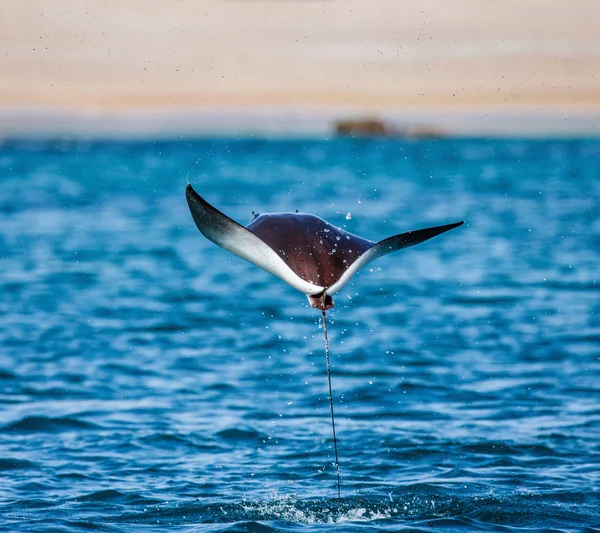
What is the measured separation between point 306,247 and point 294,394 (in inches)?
262

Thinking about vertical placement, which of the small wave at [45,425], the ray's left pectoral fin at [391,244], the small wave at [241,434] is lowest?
the small wave at [241,434]

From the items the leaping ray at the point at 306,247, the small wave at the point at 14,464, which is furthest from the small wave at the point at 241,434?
the leaping ray at the point at 306,247

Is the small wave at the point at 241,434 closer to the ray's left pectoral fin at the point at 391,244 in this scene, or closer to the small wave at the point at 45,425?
the small wave at the point at 45,425

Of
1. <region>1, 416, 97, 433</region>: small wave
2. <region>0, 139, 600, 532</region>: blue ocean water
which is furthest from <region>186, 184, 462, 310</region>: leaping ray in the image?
<region>1, 416, 97, 433</region>: small wave

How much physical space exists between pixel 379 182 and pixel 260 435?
2475 inches

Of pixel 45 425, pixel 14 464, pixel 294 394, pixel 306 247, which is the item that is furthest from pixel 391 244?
pixel 294 394

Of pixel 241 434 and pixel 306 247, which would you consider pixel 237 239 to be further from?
pixel 241 434

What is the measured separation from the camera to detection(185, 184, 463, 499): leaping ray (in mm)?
7367

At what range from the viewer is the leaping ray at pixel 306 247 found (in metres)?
7.37

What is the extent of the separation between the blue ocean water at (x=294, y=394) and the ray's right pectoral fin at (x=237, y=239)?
249cm

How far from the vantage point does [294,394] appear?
14156 millimetres

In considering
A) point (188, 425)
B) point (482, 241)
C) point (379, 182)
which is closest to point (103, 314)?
point (188, 425)

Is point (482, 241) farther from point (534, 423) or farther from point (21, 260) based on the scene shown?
point (534, 423)

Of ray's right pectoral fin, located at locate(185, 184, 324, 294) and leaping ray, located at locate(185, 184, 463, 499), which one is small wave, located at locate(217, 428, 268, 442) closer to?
leaping ray, located at locate(185, 184, 463, 499)
